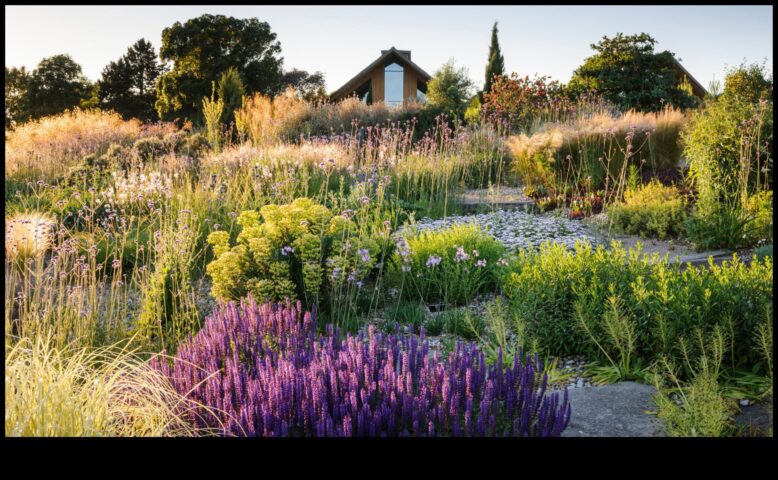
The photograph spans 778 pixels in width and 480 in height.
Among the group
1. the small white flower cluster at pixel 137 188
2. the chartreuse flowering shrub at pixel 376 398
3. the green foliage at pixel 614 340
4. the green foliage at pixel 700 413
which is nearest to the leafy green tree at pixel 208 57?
the small white flower cluster at pixel 137 188

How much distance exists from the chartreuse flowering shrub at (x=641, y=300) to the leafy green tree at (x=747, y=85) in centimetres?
488

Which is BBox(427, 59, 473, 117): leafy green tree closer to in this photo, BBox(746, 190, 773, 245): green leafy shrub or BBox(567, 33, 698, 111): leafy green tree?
BBox(567, 33, 698, 111): leafy green tree

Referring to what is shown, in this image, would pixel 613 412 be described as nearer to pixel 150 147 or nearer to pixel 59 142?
pixel 150 147

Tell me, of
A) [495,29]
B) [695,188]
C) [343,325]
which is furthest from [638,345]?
[495,29]

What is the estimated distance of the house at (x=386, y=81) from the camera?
24547 mm

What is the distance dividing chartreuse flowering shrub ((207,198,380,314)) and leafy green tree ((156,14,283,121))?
1885 cm

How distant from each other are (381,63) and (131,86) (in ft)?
37.4

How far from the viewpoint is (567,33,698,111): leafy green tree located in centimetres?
1806

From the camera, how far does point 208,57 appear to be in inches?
896

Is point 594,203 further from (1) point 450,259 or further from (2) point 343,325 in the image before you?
(2) point 343,325

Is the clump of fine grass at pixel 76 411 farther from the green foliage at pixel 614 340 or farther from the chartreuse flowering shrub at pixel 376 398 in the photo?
the green foliage at pixel 614 340

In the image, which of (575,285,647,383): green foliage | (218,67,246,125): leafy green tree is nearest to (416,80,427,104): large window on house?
(218,67,246,125): leafy green tree

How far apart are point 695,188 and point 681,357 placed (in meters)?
5.31

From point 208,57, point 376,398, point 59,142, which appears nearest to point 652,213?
point 376,398
